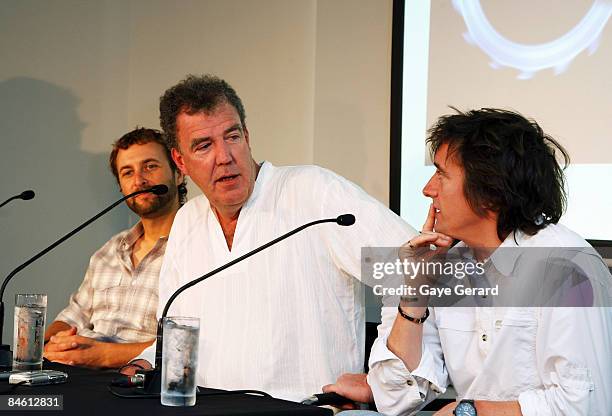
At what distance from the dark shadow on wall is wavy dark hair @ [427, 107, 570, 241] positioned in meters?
2.30

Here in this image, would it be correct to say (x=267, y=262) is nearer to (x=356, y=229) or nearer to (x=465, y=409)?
(x=356, y=229)

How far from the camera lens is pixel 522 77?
311 cm

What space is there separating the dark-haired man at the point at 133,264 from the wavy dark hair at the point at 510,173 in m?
1.40

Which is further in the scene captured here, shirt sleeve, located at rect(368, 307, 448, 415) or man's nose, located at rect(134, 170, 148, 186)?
man's nose, located at rect(134, 170, 148, 186)

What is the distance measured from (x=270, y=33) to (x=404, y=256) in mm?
1744

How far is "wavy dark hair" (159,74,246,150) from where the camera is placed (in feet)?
8.61

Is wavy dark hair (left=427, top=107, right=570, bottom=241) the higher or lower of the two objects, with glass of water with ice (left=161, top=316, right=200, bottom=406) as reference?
higher

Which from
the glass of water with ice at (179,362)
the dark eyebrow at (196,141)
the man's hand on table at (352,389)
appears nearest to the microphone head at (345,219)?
the glass of water with ice at (179,362)

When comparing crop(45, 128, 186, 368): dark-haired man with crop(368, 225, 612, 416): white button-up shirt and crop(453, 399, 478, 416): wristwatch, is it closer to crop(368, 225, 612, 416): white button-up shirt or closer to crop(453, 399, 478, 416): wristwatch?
crop(368, 225, 612, 416): white button-up shirt

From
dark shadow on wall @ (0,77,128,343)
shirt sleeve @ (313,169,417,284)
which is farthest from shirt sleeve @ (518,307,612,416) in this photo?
dark shadow on wall @ (0,77,128,343)

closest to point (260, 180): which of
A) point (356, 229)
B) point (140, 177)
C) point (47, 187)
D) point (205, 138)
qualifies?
point (205, 138)

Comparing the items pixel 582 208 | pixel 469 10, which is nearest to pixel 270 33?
pixel 469 10

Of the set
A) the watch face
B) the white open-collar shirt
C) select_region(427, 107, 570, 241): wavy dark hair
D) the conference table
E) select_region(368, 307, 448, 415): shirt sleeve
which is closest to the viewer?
the conference table

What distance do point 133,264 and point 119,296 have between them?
14 centimetres
